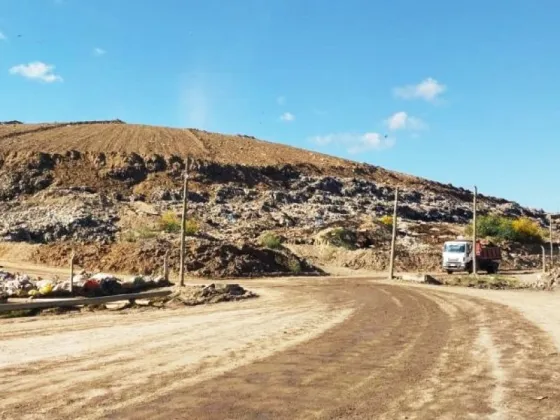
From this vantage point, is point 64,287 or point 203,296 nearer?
point 203,296

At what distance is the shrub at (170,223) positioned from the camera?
53.9m

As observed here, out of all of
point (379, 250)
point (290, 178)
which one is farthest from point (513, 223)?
point (290, 178)

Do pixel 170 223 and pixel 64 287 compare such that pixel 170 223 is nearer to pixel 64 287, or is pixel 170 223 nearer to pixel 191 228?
pixel 191 228

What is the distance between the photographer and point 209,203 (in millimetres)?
69875

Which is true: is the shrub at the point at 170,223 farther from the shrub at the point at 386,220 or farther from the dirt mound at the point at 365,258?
the shrub at the point at 386,220

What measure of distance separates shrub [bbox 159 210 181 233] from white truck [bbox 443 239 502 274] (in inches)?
884

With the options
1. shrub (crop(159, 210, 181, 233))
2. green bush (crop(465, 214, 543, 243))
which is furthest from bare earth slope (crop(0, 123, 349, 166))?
green bush (crop(465, 214, 543, 243))

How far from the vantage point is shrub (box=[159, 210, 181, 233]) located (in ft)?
177

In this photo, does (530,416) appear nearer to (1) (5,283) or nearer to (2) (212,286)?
(2) (212,286)

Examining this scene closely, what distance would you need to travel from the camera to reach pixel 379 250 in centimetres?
5478

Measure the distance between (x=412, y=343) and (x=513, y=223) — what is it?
63272 millimetres

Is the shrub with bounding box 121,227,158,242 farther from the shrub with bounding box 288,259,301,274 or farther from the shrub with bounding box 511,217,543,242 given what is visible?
the shrub with bounding box 511,217,543,242

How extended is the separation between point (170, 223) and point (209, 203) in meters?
15.0

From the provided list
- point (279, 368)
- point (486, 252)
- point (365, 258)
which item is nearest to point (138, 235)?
point (365, 258)
